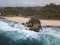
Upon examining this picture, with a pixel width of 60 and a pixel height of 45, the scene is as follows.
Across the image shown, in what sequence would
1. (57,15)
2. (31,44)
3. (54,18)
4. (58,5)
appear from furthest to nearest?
(58,5) → (57,15) → (54,18) → (31,44)

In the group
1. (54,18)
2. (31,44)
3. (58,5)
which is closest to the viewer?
(31,44)

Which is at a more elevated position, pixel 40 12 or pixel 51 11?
pixel 40 12

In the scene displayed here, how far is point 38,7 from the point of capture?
1597 inches

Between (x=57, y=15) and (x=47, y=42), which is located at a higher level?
(x=47, y=42)

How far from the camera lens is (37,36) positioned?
33.0ft

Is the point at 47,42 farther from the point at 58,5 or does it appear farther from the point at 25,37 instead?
the point at 58,5

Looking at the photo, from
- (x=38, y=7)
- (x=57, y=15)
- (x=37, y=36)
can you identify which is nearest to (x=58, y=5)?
(x=38, y=7)

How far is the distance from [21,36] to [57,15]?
72.9 ft

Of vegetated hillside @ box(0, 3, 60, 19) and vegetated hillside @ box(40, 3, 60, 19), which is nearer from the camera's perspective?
vegetated hillside @ box(40, 3, 60, 19)

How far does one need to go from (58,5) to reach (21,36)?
30.3 m

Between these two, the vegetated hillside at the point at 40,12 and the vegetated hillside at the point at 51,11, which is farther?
the vegetated hillside at the point at 40,12

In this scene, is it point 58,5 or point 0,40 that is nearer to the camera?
point 0,40

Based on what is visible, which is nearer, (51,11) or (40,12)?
(40,12)

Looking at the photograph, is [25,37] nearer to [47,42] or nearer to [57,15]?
[47,42]
